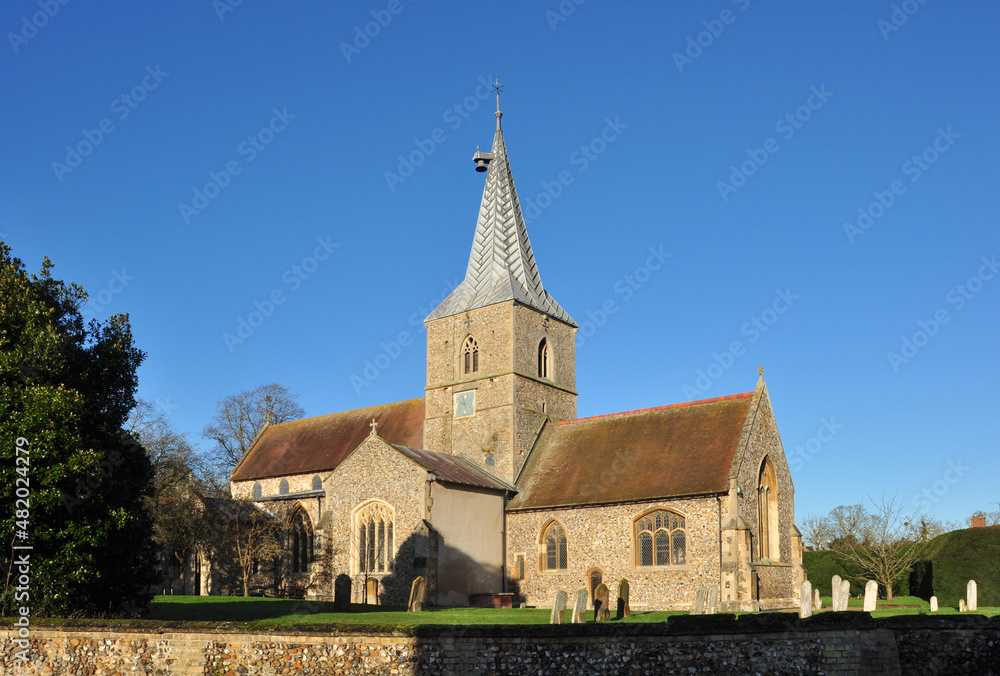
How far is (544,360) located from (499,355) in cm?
264

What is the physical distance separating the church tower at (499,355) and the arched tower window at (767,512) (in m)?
9.67

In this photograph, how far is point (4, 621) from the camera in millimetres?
14617

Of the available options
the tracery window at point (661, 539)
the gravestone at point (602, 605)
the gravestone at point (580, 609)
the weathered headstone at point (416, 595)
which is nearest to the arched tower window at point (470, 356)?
the tracery window at point (661, 539)

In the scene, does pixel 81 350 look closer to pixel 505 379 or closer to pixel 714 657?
pixel 714 657

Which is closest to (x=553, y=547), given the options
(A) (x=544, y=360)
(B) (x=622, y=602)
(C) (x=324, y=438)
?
(B) (x=622, y=602)

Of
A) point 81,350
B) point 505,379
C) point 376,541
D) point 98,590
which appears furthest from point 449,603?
point 81,350

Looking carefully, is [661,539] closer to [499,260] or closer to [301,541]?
[499,260]

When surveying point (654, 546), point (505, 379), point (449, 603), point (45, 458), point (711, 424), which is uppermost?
point (505, 379)

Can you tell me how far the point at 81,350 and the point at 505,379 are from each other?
19304 mm

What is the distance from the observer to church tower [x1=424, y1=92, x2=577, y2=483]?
36.8 m

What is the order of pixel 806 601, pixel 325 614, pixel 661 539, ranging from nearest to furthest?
pixel 806 601, pixel 325 614, pixel 661 539

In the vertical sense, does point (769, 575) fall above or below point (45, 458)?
below

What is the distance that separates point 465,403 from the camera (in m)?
38.3

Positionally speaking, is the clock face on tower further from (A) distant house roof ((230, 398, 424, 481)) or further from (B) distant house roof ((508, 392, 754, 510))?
(B) distant house roof ((508, 392, 754, 510))
